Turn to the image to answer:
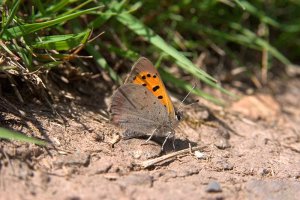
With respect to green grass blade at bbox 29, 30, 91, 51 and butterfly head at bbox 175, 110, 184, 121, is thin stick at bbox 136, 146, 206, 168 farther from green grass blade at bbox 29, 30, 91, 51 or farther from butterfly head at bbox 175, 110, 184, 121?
green grass blade at bbox 29, 30, 91, 51

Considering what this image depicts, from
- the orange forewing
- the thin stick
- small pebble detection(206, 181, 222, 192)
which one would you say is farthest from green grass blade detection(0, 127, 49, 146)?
small pebble detection(206, 181, 222, 192)

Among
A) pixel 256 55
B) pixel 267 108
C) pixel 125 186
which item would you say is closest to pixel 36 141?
pixel 125 186

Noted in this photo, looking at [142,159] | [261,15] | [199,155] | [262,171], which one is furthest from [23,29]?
[261,15]

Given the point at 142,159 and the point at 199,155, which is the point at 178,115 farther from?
the point at 142,159

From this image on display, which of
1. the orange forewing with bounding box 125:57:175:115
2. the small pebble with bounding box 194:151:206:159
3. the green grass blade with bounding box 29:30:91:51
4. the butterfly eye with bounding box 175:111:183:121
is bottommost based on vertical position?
the small pebble with bounding box 194:151:206:159

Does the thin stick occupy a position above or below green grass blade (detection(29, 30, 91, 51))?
below

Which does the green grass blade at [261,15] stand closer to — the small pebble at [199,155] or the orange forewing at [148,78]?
the orange forewing at [148,78]
